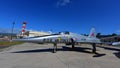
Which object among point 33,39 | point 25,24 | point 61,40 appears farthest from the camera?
point 25,24

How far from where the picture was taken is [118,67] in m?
8.59

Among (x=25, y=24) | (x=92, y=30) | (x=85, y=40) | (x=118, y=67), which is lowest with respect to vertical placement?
(x=118, y=67)

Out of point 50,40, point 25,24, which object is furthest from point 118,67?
point 25,24

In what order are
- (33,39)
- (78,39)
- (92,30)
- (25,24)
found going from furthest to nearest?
1. (25,24)
2. (92,30)
3. (78,39)
4. (33,39)

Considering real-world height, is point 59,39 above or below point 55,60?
above

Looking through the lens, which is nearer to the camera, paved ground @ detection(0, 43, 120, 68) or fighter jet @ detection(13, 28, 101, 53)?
paved ground @ detection(0, 43, 120, 68)

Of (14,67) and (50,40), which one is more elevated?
(50,40)

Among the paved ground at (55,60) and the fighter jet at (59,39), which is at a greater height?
the fighter jet at (59,39)

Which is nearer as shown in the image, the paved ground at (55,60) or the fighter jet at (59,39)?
the paved ground at (55,60)

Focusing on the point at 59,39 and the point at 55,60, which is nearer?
the point at 55,60

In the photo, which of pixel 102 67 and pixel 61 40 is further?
pixel 61 40

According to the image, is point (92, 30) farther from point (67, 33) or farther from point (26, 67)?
point (26, 67)

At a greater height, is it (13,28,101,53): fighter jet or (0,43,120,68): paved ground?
(13,28,101,53): fighter jet

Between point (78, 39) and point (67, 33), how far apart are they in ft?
5.86
